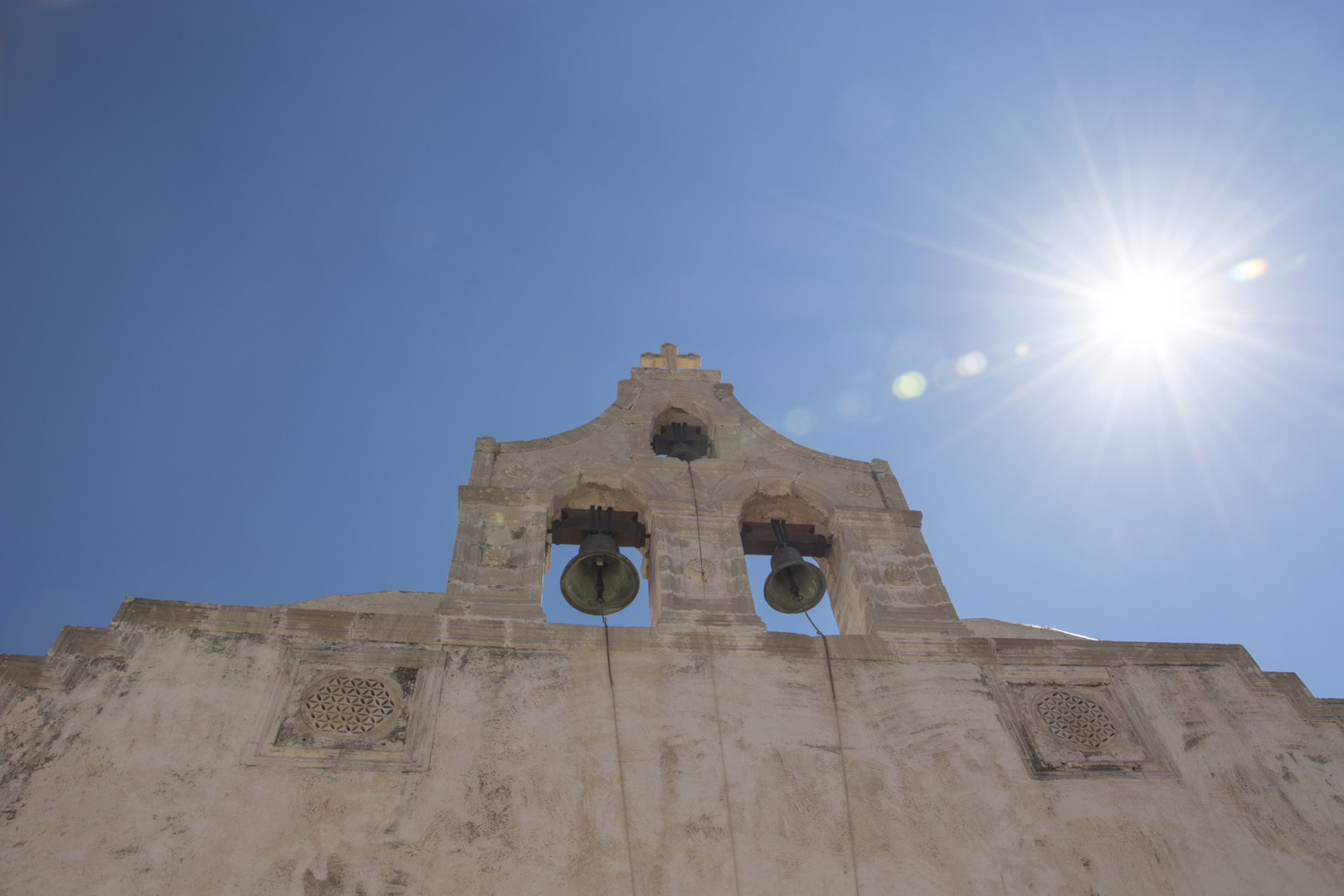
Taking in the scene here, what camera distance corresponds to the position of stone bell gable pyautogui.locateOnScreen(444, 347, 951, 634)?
6703 millimetres

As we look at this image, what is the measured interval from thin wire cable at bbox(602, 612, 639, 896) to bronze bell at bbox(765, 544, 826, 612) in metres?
1.76

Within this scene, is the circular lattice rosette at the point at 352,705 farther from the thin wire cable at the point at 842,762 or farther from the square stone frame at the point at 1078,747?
the square stone frame at the point at 1078,747

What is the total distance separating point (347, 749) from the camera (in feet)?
17.1

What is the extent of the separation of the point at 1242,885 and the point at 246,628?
5.97 m

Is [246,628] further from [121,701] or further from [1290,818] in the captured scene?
[1290,818]

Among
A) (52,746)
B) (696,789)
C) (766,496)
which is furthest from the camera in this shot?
(766,496)

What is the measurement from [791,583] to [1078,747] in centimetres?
241

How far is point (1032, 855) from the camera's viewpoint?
16.7 feet

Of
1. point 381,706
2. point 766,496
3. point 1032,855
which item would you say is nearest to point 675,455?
point 766,496

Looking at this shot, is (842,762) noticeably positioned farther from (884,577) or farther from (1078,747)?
(884,577)

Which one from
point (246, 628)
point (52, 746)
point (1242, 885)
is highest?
point (246, 628)

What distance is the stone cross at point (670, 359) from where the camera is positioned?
387 inches

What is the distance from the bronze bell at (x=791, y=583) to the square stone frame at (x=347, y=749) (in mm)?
2801

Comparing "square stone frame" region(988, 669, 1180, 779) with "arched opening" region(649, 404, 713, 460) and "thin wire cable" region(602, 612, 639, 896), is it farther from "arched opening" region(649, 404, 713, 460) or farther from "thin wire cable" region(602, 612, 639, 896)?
"arched opening" region(649, 404, 713, 460)
